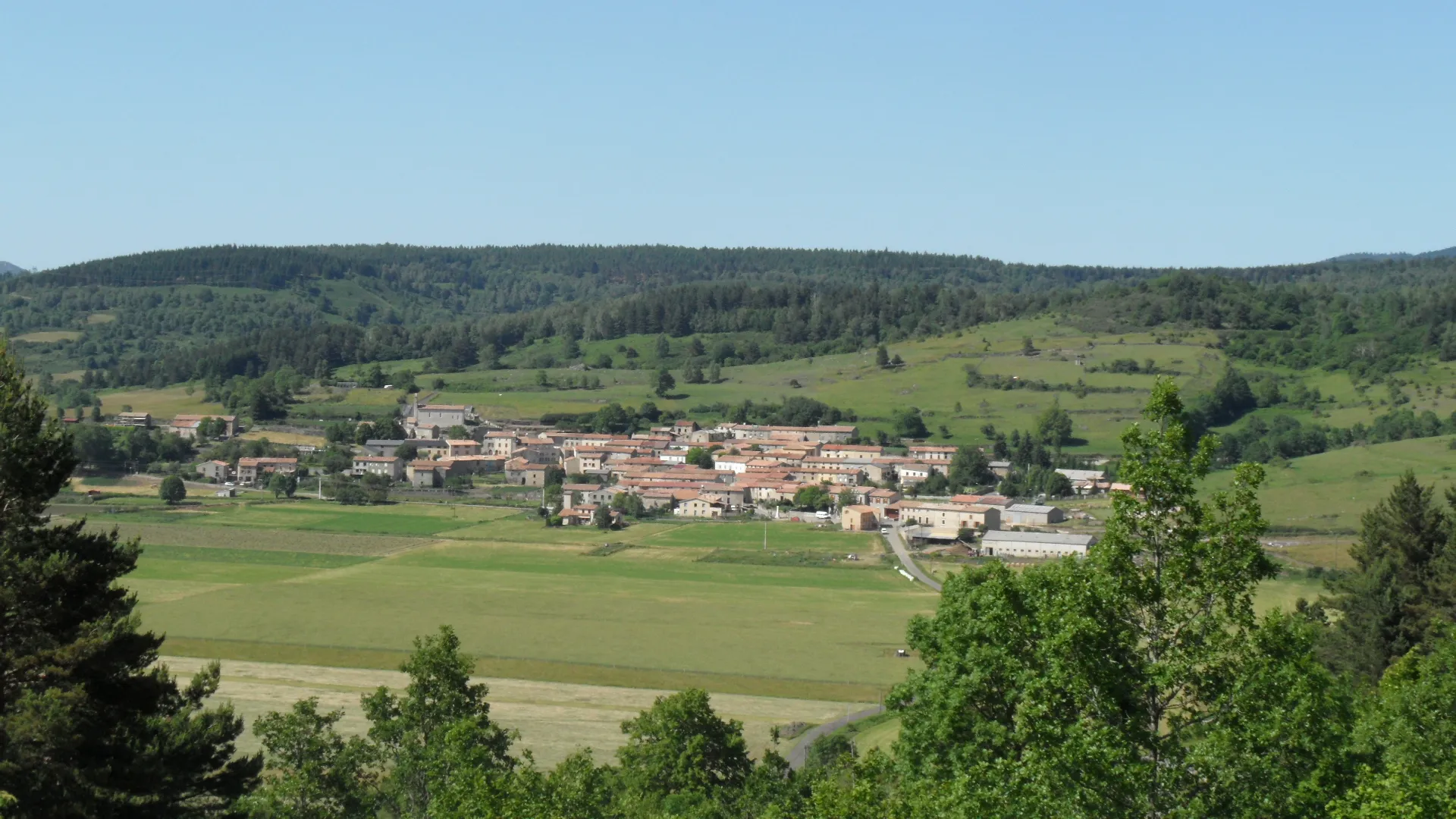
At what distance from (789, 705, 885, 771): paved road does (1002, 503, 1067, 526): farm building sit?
4120 cm

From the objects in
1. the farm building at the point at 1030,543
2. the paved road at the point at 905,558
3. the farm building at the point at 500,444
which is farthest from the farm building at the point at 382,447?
the farm building at the point at 1030,543

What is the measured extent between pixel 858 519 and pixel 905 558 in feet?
40.5

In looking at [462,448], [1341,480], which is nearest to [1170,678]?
[1341,480]

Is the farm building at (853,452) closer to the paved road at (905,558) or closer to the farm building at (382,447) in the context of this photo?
the paved road at (905,558)

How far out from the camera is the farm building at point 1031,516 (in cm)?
7825

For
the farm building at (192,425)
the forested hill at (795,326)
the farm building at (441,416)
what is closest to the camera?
the farm building at (192,425)

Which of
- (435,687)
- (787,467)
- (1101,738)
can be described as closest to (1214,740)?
(1101,738)

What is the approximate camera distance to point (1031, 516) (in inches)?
3108

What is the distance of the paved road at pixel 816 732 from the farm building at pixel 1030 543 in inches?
1303

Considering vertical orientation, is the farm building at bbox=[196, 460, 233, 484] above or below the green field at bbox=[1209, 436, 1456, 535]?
below

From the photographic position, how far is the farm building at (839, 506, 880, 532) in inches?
3248

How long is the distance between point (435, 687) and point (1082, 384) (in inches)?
3971

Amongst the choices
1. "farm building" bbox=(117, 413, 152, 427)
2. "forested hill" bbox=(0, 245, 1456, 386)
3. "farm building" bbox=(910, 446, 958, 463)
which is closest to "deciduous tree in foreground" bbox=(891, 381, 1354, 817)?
"farm building" bbox=(910, 446, 958, 463)

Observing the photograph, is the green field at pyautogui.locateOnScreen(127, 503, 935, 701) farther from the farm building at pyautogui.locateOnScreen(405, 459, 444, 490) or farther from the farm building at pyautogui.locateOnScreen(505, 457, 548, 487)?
the farm building at pyautogui.locateOnScreen(505, 457, 548, 487)
